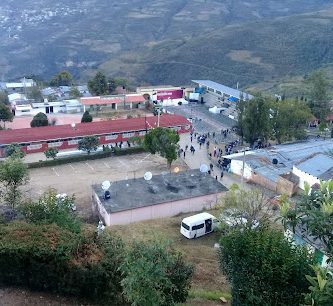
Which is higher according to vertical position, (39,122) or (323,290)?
(323,290)

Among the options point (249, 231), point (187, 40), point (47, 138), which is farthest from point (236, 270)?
point (187, 40)

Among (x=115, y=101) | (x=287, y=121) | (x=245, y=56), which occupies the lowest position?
(x=245, y=56)

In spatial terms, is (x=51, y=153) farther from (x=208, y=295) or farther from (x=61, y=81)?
(x=61, y=81)

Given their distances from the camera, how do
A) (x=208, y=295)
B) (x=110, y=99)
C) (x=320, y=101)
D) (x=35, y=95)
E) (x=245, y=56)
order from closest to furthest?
(x=208, y=295), (x=320, y=101), (x=110, y=99), (x=35, y=95), (x=245, y=56)

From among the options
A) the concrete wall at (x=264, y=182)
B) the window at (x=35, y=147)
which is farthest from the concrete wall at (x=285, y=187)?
the window at (x=35, y=147)

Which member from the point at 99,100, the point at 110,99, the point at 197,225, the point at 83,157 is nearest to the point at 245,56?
the point at 110,99

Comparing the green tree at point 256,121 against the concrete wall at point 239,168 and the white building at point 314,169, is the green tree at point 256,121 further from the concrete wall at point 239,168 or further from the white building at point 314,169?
the white building at point 314,169
